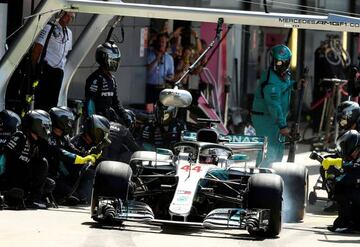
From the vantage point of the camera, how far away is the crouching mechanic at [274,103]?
50.6 feet

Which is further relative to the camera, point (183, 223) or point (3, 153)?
point (3, 153)

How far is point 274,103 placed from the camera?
50.6 feet

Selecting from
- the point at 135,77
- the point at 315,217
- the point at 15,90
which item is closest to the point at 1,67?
the point at 15,90

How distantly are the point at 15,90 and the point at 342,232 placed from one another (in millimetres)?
5468

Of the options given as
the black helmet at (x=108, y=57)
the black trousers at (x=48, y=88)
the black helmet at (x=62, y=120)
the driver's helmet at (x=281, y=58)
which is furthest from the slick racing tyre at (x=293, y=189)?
the black trousers at (x=48, y=88)

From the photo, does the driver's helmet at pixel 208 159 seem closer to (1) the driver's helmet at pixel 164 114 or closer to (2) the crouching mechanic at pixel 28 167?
(2) the crouching mechanic at pixel 28 167

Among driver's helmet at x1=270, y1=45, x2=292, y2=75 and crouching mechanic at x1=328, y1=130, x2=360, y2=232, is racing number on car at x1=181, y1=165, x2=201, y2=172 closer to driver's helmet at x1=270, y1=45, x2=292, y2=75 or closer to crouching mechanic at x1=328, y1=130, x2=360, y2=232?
crouching mechanic at x1=328, y1=130, x2=360, y2=232

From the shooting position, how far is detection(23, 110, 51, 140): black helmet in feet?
43.6


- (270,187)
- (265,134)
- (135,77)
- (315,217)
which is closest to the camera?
(270,187)

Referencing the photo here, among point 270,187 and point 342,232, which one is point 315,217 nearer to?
point 342,232

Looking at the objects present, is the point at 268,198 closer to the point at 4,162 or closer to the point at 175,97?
the point at 175,97

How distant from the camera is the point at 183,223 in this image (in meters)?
11.6

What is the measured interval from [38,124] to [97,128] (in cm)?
76

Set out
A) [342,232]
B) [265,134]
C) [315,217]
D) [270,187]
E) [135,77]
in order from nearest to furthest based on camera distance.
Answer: [270,187], [342,232], [315,217], [265,134], [135,77]
